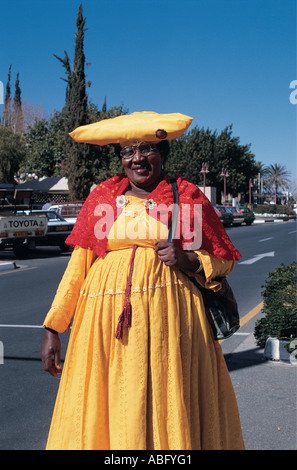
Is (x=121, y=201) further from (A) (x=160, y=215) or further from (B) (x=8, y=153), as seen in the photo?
(B) (x=8, y=153)

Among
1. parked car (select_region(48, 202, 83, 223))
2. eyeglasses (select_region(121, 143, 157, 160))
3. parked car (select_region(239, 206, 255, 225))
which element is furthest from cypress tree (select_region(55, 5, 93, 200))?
eyeglasses (select_region(121, 143, 157, 160))

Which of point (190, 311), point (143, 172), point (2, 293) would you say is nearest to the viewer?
point (190, 311)

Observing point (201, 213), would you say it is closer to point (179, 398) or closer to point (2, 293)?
point (179, 398)

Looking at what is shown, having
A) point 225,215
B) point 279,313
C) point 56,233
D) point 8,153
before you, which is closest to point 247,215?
point 225,215

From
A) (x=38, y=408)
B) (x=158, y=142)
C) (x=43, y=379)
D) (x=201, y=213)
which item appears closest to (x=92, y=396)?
(x=201, y=213)

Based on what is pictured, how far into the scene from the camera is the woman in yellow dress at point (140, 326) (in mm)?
2297

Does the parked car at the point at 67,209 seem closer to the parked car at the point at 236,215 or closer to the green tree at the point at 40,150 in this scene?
the parked car at the point at 236,215

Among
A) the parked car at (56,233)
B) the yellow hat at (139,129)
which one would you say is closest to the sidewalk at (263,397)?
the yellow hat at (139,129)

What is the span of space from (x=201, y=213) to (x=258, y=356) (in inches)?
127

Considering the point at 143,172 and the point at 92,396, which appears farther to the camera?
the point at 143,172

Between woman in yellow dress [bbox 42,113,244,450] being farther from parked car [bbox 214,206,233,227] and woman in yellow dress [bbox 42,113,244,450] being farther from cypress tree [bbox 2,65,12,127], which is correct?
cypress tree [bbox 2,65,12,127]

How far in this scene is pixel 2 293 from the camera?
32.0 ft

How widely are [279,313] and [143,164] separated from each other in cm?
335

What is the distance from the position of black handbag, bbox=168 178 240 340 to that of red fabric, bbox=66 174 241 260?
4 centimetres
